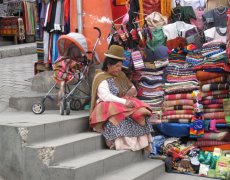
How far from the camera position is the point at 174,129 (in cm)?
743

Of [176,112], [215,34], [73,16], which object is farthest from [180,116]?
[73,16]

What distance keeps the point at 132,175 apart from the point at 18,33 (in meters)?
11.4

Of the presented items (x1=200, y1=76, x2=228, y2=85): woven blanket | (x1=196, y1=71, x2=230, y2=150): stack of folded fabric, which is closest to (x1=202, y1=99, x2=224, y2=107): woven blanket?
(x1=196, y1=71, x2=230, y2=150): stack of folded fabric

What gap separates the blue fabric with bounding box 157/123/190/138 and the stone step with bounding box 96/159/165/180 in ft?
2.06

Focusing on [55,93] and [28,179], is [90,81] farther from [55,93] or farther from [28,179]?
[28,179]

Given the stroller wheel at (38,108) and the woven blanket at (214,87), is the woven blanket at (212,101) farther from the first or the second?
the stroller wheel at (38,108)

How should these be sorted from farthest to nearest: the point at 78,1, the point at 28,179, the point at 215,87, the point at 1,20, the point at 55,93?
the point at 1,20
the point at 78,1
the point at 55,93
the point at 215,87
the point at 28,179

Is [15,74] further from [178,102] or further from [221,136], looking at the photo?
[221,136]

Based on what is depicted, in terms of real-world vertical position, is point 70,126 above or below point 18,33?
below

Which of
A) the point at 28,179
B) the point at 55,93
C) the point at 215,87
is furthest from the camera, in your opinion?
the point at 55,93

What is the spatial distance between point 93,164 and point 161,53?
103 inches

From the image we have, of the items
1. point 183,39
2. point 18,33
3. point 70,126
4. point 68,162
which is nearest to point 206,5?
point 183,39

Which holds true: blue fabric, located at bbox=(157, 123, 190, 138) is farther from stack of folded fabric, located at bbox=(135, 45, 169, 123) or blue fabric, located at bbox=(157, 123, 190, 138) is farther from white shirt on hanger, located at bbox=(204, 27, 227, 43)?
white shirt on hanger, located at bbox=(204, 27, 227, 43)

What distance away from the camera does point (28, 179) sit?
582 cm
